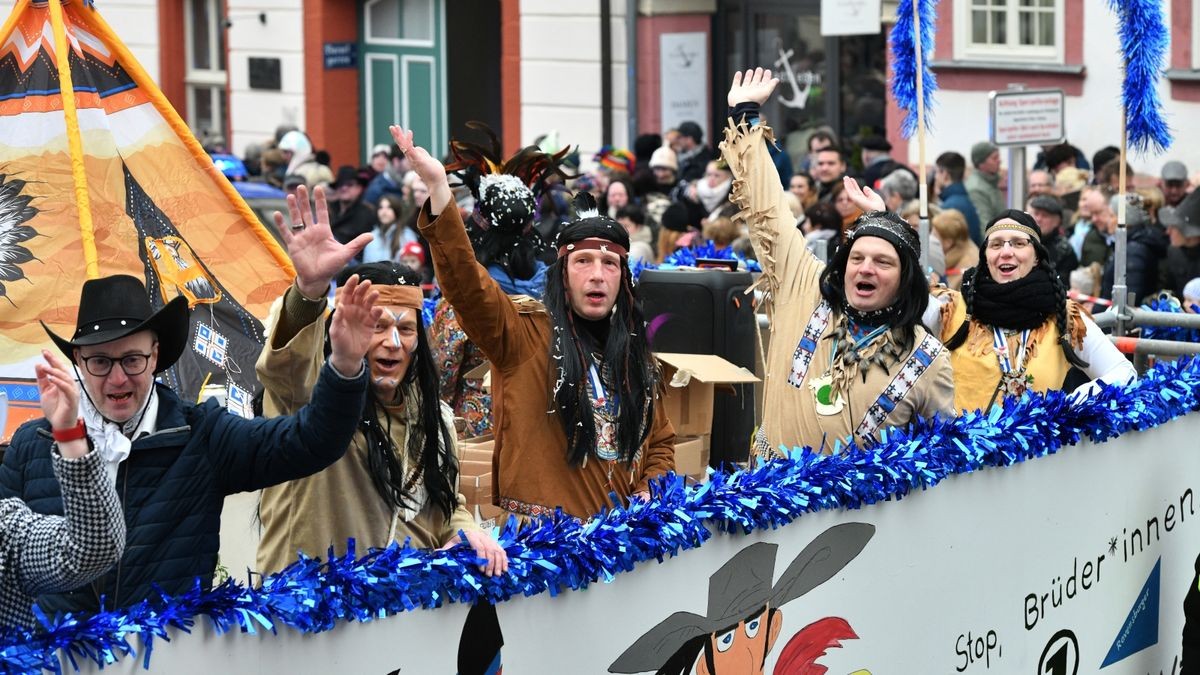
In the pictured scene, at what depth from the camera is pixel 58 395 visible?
346 centimetres

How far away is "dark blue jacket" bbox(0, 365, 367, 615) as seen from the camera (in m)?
3.88

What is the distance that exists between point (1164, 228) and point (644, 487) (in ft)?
22.6

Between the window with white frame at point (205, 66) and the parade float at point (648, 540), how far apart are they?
1869 centimetres

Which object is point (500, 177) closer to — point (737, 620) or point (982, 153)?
point (737, 620)

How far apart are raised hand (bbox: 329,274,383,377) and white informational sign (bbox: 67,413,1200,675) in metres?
0.55

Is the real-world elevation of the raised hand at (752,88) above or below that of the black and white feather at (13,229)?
above

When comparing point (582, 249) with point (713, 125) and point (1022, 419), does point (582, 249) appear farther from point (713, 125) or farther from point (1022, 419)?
point (713, 125)

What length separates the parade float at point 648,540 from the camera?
377 cm

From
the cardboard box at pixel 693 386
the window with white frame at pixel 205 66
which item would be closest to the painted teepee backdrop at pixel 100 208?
the cardboard box at pixel 693 386

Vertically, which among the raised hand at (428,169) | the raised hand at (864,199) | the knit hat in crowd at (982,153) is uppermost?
the knit hat in crowd at (982,153)

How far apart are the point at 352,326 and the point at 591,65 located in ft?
56.2

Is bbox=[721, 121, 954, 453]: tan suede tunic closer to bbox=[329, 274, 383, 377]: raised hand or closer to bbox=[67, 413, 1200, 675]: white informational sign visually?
bbox=[67, 413, 1200, 675]: white informational sign

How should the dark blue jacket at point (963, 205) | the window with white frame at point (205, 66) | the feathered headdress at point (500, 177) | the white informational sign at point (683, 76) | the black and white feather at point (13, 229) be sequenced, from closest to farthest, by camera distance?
the black and white feather at point (13, 229) < the feathered headdress at point (500, 177) < the dark blue jacket at point (963, 205) < the white informational sign at point (683, 76) < the window with white frame at point (205, 66)

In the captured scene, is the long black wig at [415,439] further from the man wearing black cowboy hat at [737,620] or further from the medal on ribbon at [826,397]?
the medal on ribbon at [826,397]
